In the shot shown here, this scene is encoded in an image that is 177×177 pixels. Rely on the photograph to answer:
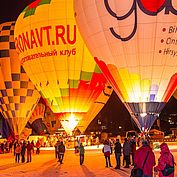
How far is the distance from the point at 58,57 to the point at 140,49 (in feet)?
17.7

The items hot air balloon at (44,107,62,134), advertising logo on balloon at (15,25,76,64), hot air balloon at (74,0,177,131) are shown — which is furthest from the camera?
hot air balloon at (44,107,62,134)

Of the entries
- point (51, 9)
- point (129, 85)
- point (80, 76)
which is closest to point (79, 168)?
point (129, 85)

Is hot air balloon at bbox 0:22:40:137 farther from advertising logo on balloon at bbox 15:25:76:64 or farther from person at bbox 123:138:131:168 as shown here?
person at bbox 123:138:131:168

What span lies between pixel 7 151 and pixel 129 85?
10.7 meters

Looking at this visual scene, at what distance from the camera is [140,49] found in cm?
1262

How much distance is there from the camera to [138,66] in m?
12.7

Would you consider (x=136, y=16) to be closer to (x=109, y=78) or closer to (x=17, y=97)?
(x=109, y=78)

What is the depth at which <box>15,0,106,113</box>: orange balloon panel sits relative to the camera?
17.2 meters

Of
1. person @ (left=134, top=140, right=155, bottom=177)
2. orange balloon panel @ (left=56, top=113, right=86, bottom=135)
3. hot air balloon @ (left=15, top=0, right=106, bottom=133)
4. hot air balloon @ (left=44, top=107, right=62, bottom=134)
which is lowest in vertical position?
person @ (left=134, top=140, right=155, bottom=177)

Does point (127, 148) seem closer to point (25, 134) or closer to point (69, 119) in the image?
point (69, 119)

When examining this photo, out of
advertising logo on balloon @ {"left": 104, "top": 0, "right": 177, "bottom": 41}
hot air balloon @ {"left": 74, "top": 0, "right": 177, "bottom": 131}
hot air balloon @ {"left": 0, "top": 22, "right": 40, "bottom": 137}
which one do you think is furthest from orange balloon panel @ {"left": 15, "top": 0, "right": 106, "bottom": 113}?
advertising logo on balloon @ {"left": 104, "top": 0, "right": 177, "bottom": 41}

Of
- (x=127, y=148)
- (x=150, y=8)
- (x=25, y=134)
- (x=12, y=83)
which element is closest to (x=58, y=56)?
(x=12, y=83)

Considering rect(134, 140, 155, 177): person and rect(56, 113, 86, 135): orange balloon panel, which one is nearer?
rect(134, 140, 155, 177): person

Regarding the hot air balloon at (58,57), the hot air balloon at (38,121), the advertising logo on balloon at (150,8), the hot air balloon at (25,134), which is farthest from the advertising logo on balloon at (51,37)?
the hot air balloon at (38,121)
